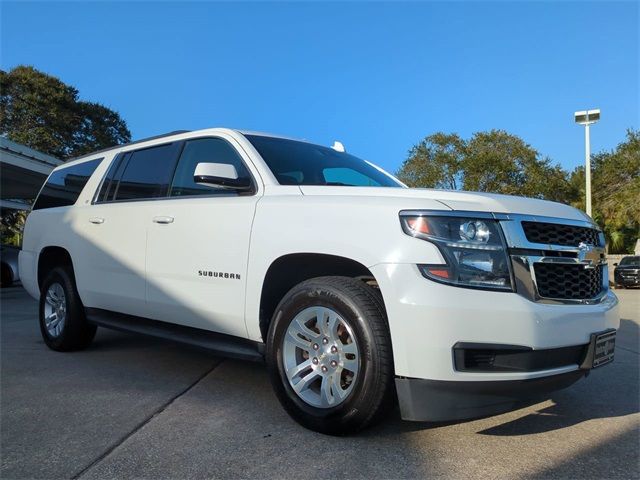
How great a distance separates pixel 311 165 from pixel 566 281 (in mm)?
2045

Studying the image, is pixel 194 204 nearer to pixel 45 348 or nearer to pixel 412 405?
pixel 412 405

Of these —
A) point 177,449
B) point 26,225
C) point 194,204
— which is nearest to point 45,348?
point 26,225

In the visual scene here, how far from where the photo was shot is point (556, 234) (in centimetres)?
298

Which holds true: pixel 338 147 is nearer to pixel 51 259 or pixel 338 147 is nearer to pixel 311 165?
pixel 311 165

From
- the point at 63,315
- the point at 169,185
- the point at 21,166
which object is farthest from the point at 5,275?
the point at 169,185

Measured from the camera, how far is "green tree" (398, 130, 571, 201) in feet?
99.7

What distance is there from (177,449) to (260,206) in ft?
5.07

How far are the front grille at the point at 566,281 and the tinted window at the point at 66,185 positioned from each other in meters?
4.39

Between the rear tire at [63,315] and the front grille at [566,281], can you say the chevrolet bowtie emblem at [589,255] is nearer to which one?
the front grille at [566,281]

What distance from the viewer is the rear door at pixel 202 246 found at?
3.60 meters

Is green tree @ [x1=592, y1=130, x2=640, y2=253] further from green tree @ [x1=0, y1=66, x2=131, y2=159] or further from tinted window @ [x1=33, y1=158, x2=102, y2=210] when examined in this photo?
green tree @ [x1=0, y1=66, x2=131, y2=159]

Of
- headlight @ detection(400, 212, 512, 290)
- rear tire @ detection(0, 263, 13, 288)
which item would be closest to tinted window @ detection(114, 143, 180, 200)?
headlight @ detection(400, 212, 512, 290)

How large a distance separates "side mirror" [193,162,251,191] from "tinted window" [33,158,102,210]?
237 cm

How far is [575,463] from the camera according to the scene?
107 inches
